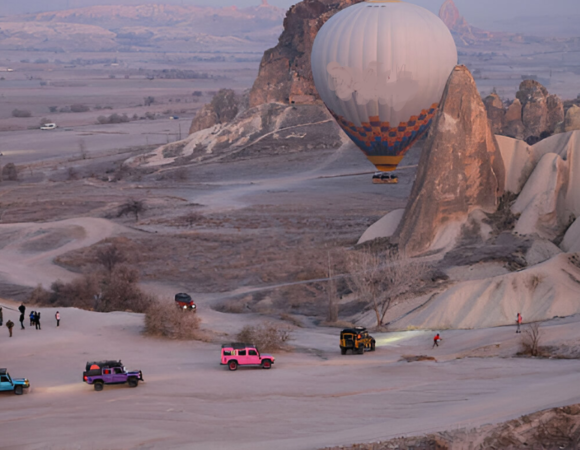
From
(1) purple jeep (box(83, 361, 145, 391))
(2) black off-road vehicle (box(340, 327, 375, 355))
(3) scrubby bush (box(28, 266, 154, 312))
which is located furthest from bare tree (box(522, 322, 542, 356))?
(3) scrubby bush (box(28, 266, 154, 312))

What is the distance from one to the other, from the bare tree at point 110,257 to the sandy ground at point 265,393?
1554cm

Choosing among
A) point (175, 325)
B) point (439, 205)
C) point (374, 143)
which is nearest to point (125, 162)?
point (374, 143)

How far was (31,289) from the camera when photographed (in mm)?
39625

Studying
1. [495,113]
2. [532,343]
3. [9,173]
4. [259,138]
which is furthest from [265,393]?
[259,138]

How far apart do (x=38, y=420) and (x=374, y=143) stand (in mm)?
31892

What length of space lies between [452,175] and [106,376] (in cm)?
2358

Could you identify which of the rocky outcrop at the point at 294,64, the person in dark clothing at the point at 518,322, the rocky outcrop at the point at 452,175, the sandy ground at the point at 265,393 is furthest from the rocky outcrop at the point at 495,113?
the sandy ground at the point at 265,393

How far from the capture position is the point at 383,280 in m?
37.7

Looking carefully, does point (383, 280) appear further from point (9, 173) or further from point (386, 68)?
point (9, 173)

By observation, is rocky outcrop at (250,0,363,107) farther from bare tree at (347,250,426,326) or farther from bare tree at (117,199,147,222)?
bare tree at (347,250,426,326)

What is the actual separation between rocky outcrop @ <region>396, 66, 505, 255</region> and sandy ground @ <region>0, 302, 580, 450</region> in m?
12.5

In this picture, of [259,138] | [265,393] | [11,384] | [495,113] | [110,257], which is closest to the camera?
[265,393]

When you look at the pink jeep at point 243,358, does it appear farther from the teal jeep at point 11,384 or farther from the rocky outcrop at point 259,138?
the rocky outcrop at point 259,138

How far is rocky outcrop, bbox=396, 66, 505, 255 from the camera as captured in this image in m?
42.1
